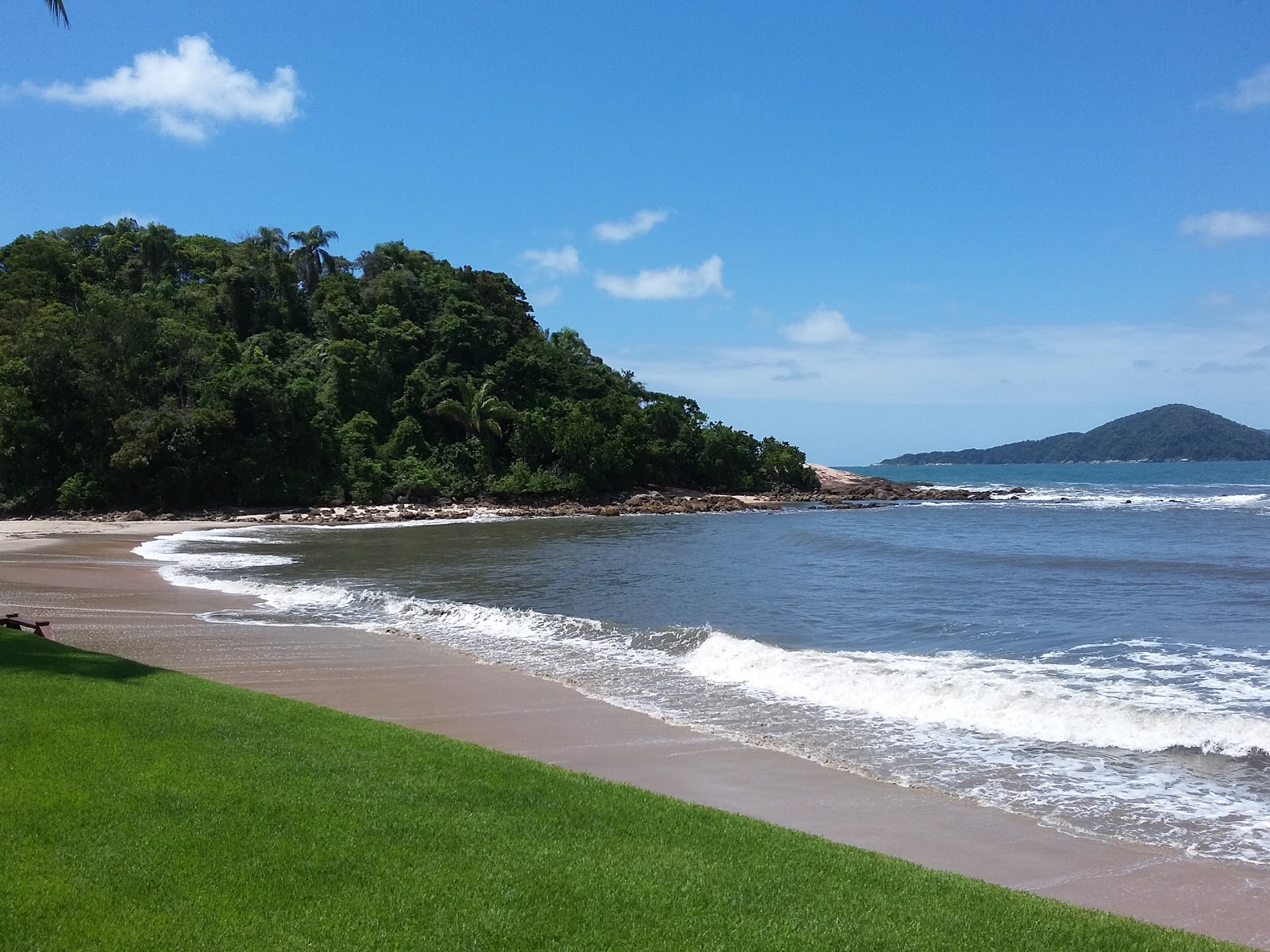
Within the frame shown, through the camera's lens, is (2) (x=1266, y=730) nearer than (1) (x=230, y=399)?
Yes

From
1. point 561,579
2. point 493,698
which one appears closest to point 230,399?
point 561,579

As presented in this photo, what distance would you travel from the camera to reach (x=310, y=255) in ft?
233

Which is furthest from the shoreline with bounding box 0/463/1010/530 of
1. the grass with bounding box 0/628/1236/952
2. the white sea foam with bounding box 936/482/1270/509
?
the grass with bounding box 0/628/1236/952

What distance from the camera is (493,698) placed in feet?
39.1

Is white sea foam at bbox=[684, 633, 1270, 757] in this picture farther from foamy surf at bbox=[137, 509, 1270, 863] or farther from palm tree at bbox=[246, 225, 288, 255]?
palm tree at bbox=[246, 225, 288, 255]

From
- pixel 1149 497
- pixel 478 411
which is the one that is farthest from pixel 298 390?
pixel 1149 497

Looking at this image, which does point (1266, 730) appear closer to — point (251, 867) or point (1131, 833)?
point (1131, 833)

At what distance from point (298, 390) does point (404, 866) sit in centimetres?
4892

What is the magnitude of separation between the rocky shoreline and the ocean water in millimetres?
9489

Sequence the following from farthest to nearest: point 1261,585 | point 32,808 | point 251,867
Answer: point 1261,585 < point 32,808 < point 251,867

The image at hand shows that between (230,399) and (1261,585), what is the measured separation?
148ft

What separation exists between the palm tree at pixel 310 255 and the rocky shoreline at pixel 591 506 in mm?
26598

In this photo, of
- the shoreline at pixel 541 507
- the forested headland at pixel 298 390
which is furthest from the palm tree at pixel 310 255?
the shoreline at pixel 541 507

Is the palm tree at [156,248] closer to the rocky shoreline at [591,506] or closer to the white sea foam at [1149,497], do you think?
the rocky shoreline at [591,506]
